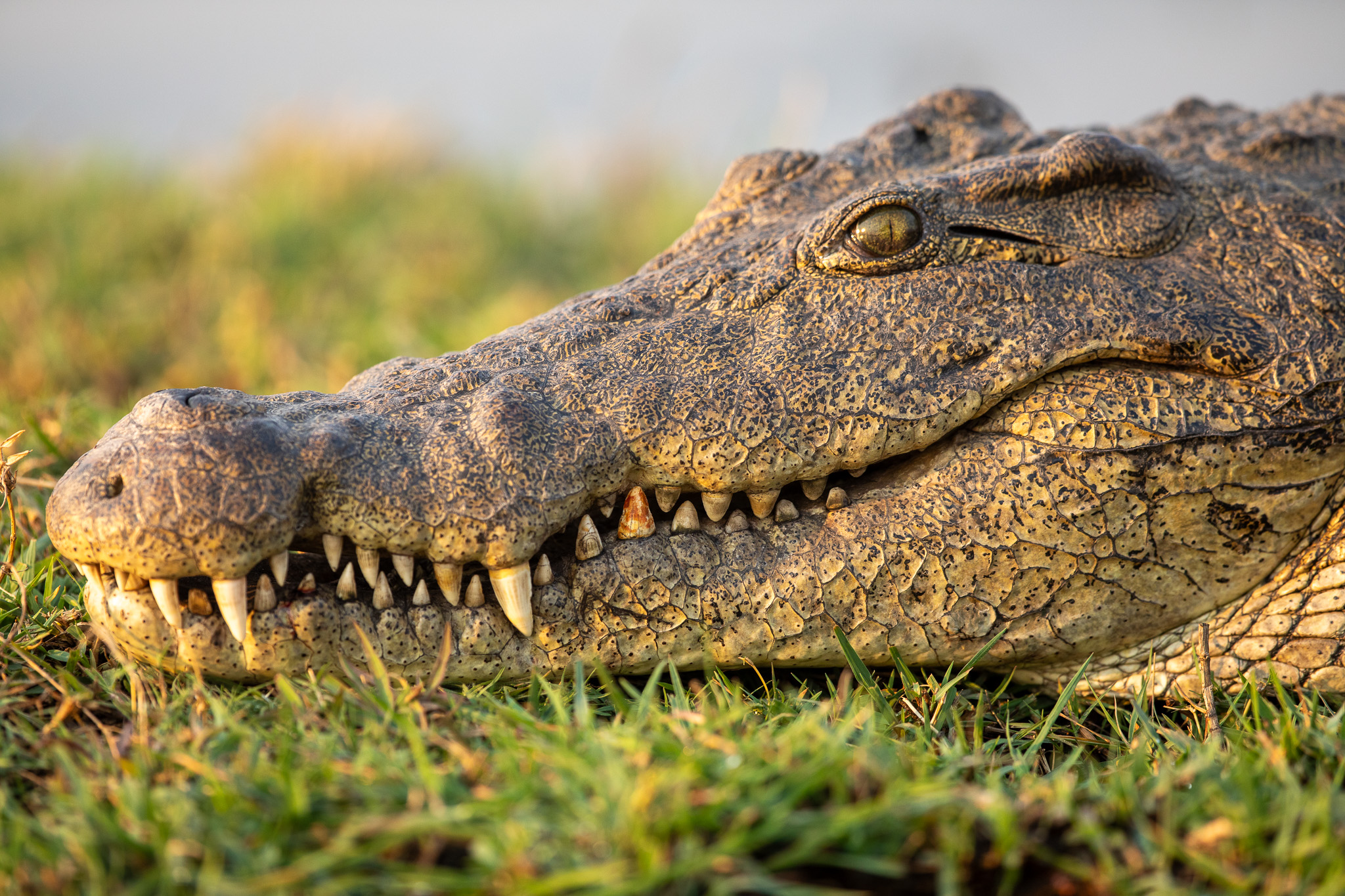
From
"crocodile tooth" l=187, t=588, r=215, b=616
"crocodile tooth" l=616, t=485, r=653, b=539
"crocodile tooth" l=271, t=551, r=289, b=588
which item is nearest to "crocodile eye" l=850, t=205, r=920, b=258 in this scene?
"crocodile tooth" l=616, t=485, r=653, b=539

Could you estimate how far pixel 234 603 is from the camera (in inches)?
76.2

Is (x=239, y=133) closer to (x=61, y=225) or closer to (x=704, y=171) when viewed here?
(x=61, y=225)

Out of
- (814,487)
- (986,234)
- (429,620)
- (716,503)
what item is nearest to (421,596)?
(429,620)

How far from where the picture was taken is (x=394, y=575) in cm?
210

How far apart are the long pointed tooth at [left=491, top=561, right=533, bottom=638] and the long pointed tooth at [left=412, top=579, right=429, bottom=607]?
0.45 ft

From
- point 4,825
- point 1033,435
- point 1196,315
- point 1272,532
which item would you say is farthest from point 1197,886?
point 4,825

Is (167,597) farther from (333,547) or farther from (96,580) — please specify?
(333,547)

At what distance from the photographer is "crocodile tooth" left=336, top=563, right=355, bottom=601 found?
2.03m

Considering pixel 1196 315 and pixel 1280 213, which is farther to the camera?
pixel 1280 213

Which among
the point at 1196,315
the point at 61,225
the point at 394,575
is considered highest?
the point at 61,225

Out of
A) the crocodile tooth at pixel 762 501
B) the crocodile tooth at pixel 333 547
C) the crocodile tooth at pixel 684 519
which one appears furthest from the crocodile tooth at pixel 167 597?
the crocodile tooth at pixel 762 501

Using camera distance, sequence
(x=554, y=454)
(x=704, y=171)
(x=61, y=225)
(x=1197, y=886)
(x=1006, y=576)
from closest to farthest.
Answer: (x=1197, y=886)
(x=554, y=454)
(x=1006, y=576)
(x=61, y=225)
(x=704, y=171)

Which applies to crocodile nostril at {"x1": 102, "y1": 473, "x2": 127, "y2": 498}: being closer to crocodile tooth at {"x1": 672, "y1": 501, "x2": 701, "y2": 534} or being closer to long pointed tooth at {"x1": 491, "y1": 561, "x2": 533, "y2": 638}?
long pointed tooth at {"x1": 491, "y1": 561, "x2": 533, "y2": 638}

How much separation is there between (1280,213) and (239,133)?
929 centimetres
